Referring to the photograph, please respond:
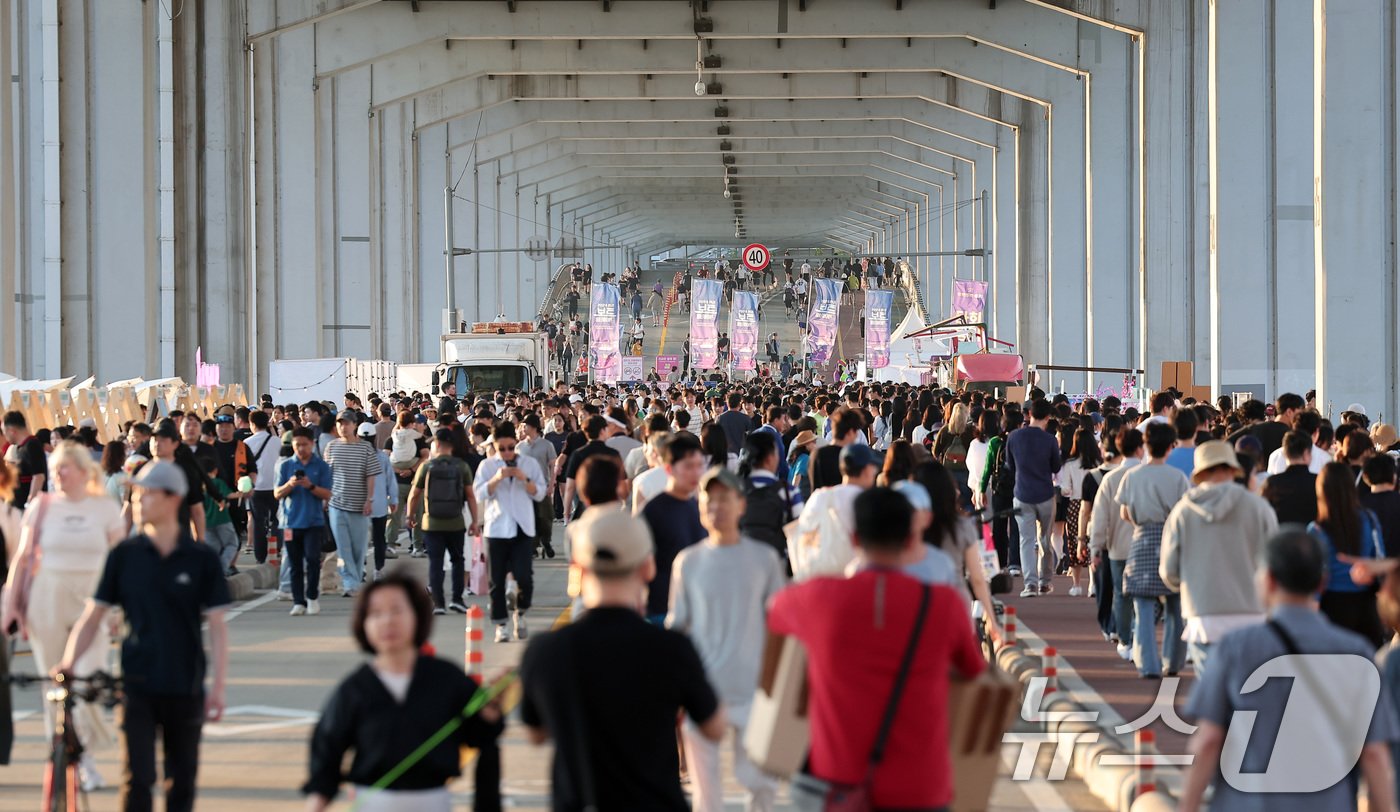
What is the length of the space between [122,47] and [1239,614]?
97.8 feet

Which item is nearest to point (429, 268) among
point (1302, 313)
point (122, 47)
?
point (122, 47)

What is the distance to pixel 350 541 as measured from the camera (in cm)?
1869

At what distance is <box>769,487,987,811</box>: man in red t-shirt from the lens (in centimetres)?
580

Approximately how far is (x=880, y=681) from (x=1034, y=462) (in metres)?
12.7

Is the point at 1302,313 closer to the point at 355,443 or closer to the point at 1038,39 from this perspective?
the point at 1038,39

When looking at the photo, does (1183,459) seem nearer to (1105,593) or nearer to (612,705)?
(1105,593)

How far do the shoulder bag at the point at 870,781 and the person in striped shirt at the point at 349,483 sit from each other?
42.1 feet

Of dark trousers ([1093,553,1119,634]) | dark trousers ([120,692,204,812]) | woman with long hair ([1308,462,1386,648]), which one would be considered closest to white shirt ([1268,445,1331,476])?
dark trousers ([1093,553,1119,634])

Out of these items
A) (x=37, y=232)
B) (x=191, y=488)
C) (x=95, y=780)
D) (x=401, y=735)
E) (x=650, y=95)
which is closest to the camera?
(x=401, y=735)

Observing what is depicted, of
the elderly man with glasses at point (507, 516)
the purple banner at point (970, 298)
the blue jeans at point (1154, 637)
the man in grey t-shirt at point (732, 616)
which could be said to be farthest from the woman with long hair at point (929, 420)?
the purple banner at point (970, 298)

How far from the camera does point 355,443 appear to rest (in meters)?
18.5

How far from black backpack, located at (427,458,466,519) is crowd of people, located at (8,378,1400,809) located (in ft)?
0.08

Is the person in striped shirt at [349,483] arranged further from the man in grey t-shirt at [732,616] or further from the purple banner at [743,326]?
the purple banner at [743,326]

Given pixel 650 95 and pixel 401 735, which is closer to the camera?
pixel 401 735
